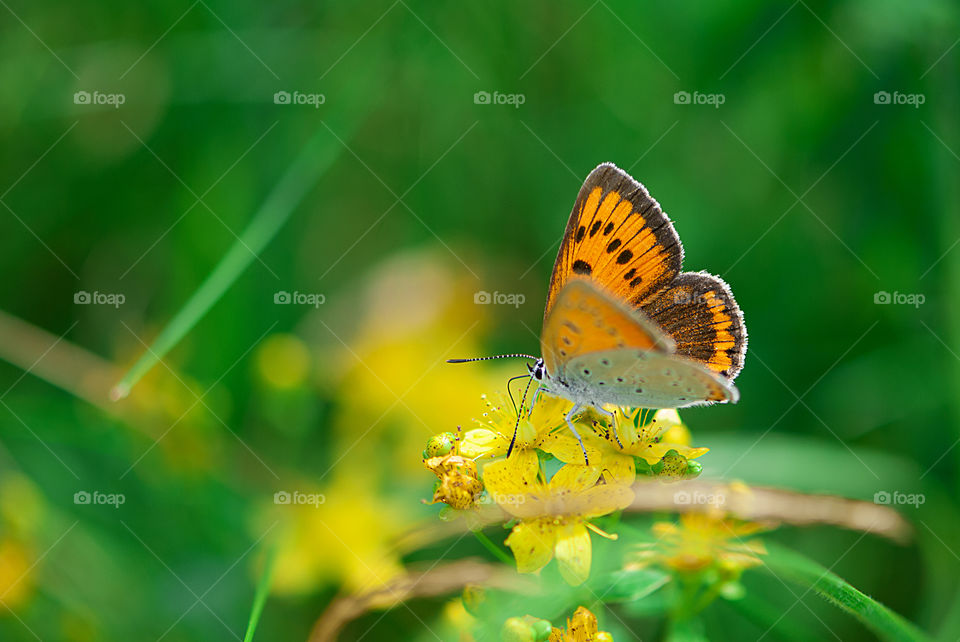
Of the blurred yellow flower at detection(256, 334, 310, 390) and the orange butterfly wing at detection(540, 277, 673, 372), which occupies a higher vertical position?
the blurred yellow flower at detection(256, 334, 310, 390)

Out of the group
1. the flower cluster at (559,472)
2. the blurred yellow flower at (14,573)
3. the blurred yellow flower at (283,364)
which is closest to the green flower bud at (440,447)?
the flower cluster at (559,472)

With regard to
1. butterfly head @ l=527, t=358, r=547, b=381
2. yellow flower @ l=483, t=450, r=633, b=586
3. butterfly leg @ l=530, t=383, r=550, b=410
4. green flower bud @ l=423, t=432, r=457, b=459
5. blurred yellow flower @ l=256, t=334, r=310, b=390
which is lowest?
yellow flower @ l=483, t=450, r=633, b=586

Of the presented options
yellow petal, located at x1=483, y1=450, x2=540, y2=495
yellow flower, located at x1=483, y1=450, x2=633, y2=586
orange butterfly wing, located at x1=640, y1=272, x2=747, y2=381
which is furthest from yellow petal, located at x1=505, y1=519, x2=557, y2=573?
orange butterfly wing, located at x1=640, y1=272, x2=747, y2=381

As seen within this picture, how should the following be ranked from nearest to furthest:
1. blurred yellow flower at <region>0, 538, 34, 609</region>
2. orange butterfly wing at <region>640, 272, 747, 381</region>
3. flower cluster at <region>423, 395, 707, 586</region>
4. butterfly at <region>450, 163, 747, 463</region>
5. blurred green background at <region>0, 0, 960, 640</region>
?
flower cluster at <region>423, 395, 707, 586</region> → butterfly at <region>450, 163, 747, 463</region> → orange butterfly wing at <region>640, 272, 747, 381</region> → blurred yellow flower at <region>0, 538, 34, 609</region> → blurred green background at <region>0, 0, 960, 640</region>

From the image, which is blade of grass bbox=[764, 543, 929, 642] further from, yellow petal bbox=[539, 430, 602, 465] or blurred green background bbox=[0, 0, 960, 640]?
blurred green background bbox=[0, 0, 960, 640]

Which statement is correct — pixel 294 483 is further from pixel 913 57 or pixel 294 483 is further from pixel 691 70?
pixel 913 57

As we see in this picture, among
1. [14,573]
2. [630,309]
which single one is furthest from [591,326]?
[14,573]
